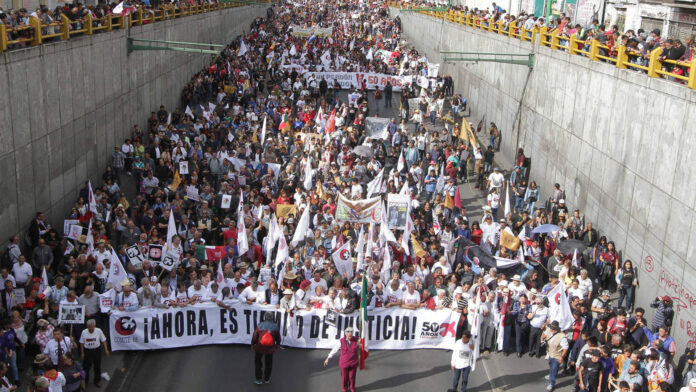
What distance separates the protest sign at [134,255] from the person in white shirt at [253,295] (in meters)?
2.41

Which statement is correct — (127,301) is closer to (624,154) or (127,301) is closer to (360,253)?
(360,253)

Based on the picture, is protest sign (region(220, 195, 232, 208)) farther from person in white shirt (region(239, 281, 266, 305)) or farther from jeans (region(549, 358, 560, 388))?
jeans (region(549, 358, 560, 388))

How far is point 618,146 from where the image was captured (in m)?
18.1

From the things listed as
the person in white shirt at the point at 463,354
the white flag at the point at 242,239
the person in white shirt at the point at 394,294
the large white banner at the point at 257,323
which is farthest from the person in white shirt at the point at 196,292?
the person in white shirt at the point at 463,354

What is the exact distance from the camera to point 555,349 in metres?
13.2

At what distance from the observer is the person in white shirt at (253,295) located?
14.3 metres

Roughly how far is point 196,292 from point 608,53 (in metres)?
13.0

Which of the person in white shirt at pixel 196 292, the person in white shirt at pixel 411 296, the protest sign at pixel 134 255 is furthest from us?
the protest sign at pixel 134 255

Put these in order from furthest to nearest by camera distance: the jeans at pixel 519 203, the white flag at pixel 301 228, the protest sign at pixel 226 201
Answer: the jeans at pixel 519 203, the protest sign at pixel 226 201, the white flag at pixel 301 228

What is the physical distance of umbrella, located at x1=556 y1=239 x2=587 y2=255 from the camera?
16.9 m

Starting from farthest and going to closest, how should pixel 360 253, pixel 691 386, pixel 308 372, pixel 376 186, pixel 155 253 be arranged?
1. pixel 376 186
2. pixel 360 253
3. pixel 155 253
4. pixel 308 372
5. pixel 691 386

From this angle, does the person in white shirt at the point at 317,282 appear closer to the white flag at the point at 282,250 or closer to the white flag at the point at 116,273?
the white flag at the point at 282,250

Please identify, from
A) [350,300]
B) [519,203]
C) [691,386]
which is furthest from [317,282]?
[519,203]

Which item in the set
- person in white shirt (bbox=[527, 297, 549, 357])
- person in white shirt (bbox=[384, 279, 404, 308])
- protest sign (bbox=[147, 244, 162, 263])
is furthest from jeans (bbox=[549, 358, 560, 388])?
protest sign (bbox=[147, 244, 162, 263])
